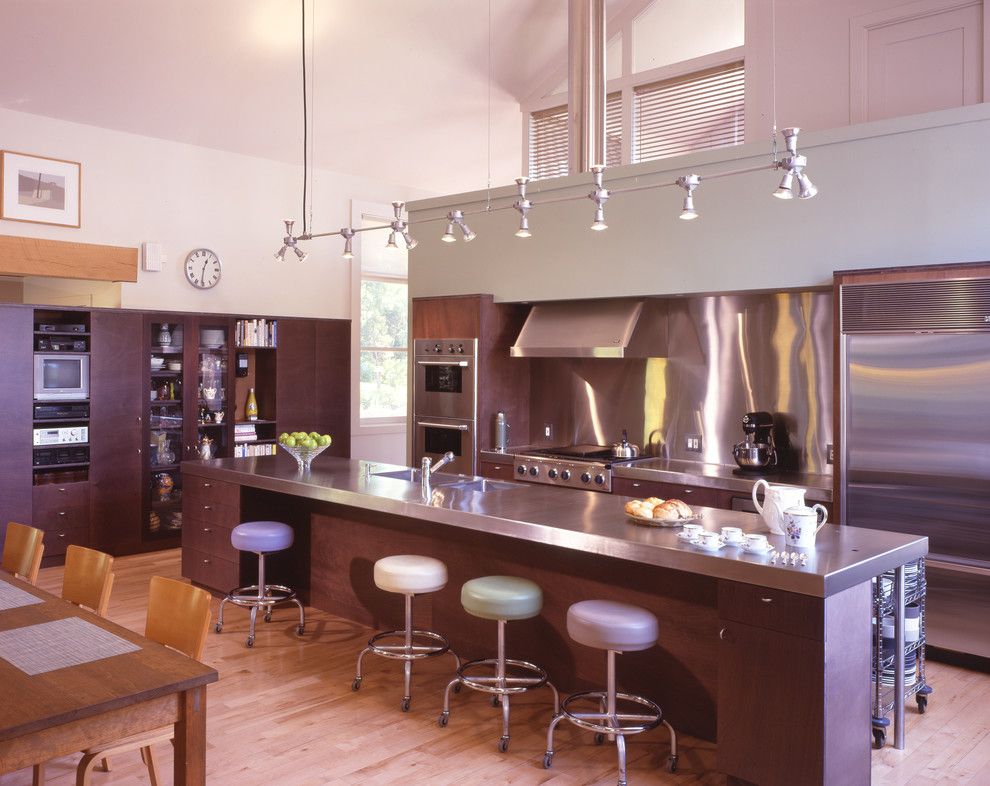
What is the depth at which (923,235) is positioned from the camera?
15.3 feet

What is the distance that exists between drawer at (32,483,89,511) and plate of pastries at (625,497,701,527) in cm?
496

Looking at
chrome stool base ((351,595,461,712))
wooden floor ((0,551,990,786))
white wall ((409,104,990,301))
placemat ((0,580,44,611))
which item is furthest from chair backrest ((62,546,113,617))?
white wall ((409,104,990,301))

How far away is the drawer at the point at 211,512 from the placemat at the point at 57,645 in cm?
273

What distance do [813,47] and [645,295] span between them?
6.84 feet

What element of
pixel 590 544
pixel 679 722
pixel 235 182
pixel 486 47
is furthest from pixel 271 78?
pixel 679 722

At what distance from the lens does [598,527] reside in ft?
11.6

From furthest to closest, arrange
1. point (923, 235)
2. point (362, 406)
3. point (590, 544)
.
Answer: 1. point (362, 406)
2. point (923, 235)
3. point (590, 544)

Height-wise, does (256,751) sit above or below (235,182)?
below

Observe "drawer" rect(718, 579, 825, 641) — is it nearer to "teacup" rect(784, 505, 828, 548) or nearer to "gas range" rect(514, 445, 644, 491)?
"teacup" rect(784, 505, 828, 548)

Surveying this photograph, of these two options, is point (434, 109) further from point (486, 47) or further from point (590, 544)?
point (590, 544)

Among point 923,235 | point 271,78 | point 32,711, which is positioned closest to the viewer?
point 32,711

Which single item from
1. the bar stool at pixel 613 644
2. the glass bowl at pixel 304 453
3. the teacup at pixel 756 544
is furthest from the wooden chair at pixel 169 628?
the glass bowl at pixel 304 453

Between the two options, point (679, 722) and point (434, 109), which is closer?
point (679, 722)

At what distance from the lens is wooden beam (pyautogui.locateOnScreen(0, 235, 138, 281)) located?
650cm
